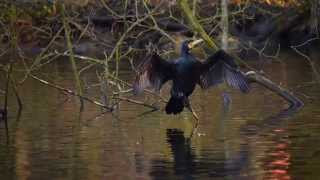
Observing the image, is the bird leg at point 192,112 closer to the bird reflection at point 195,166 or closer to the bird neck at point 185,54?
the bird neck at point 185,54

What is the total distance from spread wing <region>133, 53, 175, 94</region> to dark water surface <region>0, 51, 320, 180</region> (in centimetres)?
80

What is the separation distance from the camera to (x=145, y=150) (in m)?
14.2

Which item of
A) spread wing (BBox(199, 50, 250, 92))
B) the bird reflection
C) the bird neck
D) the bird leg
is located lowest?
the bird reflection

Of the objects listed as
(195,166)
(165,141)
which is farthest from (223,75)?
(195,166)

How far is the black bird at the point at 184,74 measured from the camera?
1577 centimetres

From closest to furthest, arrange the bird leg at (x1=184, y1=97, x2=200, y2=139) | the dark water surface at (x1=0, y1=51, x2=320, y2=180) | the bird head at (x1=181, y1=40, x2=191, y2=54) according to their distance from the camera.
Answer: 1. the dark water surface at (x1=0, y1=51, x2=320, y2=180)
2. the bird head at (x1=181, y1=40, x2=191, y2=54)
3. the bird leg at (x1=184, y1=97, x2=200, y2=139)

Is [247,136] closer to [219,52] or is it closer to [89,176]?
[219,52]

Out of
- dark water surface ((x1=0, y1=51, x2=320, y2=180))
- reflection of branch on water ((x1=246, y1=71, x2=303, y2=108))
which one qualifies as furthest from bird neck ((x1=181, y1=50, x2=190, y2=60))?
reflection of branch on water ((x1=246, y1=71, x2=303, y2=108))

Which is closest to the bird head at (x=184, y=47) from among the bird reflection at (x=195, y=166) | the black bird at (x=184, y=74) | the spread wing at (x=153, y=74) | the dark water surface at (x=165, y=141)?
the black bird at (x=184, y=74)

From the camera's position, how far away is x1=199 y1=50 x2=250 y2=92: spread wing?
1598 centimetres

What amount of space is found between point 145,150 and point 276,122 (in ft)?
13.0

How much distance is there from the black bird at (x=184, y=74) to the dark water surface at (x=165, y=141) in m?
0.69

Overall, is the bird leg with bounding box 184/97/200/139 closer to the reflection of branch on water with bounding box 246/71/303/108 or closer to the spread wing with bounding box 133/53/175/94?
the spread wing with bounding box 133/53/175/94

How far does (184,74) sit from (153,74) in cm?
51
